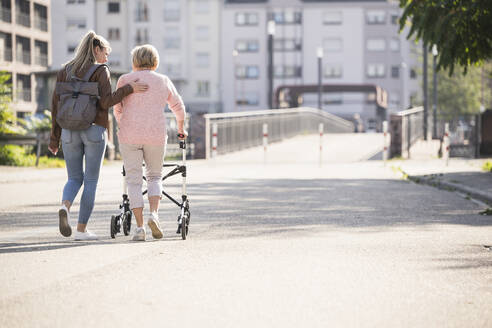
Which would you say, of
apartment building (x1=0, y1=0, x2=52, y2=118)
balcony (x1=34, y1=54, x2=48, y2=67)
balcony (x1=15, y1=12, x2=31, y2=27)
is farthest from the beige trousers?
balcony (x1=34, y1=54, x2=48, y2=67)

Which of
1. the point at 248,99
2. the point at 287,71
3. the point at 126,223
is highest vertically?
the point at 287,71

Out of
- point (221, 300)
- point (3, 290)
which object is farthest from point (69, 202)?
point (221, 300)

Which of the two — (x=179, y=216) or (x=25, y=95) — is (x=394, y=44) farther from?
(x=179, y=216)

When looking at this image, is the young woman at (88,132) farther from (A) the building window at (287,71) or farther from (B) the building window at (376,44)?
(B) the building window at (376,44)

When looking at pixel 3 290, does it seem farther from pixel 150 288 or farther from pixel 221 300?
pixel 221 300

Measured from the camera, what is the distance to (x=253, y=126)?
33250mm

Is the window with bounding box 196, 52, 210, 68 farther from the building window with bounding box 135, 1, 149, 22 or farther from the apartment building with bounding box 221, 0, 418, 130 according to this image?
the building window with bounding box 135, 1, 149, 22

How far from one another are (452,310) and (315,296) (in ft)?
2.74

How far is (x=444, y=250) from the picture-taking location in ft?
25.4

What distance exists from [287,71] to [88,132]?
80.7m

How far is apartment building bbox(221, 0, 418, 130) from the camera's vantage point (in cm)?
8681

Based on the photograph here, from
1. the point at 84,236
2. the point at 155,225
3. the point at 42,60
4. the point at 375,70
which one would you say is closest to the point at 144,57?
the point at 155,225

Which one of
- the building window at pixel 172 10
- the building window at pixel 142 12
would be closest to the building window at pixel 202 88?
the building window at pixel 172 10

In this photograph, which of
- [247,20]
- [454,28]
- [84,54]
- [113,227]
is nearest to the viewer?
[84,54]
